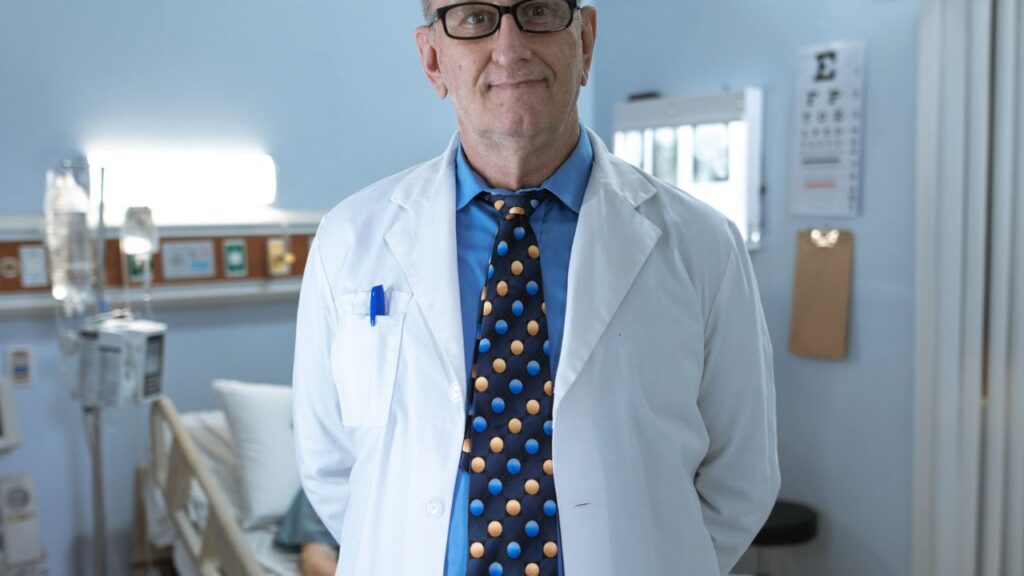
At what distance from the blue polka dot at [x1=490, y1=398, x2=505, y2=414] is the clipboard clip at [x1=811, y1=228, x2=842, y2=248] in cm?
207

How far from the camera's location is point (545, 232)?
140 cm

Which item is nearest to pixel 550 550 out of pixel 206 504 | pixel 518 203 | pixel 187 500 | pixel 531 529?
pixel 531 529

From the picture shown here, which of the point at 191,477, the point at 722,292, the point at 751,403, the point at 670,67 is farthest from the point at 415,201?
the point at 670,67

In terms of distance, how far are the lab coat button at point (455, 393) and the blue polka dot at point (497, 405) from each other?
0.04 meters

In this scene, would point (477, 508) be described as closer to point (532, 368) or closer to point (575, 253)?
point (532, 368)

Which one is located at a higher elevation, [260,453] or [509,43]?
[509,43]

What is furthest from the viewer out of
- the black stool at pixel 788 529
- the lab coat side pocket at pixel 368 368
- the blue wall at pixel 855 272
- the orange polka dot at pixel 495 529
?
the black stool at pixel 788 529

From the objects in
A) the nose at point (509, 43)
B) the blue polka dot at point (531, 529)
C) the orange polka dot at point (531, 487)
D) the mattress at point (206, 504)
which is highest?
the nose at point (509, 43)

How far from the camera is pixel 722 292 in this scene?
1.42 meters

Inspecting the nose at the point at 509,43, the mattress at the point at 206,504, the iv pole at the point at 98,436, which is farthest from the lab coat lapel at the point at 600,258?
the iv pole at the point at 98,436

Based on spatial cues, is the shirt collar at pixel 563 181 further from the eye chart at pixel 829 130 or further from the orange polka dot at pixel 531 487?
the eye chart at pixel 829 130

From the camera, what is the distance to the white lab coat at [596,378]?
129 centimetres

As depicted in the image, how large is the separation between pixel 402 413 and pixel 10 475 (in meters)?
1.84

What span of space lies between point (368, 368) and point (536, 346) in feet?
0.80
